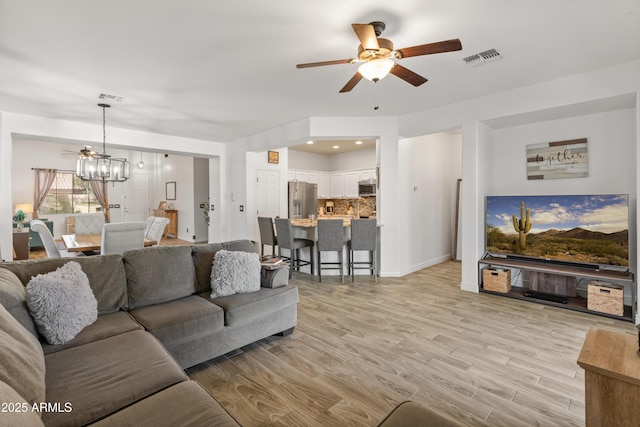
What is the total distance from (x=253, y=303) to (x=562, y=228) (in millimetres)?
3700

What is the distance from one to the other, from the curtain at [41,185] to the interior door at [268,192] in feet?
21.6

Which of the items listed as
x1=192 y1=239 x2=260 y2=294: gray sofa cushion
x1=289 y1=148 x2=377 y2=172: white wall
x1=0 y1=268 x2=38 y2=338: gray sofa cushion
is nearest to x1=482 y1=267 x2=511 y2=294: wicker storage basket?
x1=192 y1=239 x2=260 y2=294: gray sofa cushion

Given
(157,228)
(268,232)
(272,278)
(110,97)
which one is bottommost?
(272,278)

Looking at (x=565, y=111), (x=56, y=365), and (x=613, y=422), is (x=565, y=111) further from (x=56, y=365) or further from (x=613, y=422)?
(x=56, y=365)

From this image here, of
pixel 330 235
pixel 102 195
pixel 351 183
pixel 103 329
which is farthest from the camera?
pixel 102 195

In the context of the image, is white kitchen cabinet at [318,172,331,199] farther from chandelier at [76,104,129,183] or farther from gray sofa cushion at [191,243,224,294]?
gray sofa cushion at [191,243,224,294]

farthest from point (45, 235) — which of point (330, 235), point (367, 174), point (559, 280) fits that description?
point (367, 174)

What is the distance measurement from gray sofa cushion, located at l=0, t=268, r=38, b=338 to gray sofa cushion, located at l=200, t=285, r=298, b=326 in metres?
1.10

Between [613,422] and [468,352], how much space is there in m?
1.18

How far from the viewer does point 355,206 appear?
28.6 ft

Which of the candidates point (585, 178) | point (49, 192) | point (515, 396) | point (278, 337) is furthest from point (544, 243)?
point (49, 192)

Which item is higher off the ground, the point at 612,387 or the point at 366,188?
the point at 366,188

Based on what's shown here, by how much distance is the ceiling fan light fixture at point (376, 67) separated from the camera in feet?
7.61

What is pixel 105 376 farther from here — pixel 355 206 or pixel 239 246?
pixel 355 206
